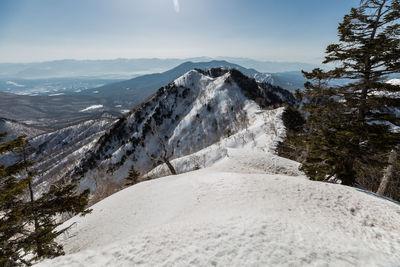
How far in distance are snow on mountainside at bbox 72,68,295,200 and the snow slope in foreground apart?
207ft

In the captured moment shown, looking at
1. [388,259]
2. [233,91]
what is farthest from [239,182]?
[233,91]

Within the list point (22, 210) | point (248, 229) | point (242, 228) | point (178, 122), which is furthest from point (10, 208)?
point (178, 122)

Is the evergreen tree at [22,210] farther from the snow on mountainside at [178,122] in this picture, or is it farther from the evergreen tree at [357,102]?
the snow on mountainside at [178,122]

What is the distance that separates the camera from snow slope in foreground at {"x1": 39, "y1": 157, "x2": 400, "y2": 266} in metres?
5.47

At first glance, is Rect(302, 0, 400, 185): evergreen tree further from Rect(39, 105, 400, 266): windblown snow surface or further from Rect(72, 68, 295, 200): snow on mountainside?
Rect(72, 68, 295, 200): snow on mountainside

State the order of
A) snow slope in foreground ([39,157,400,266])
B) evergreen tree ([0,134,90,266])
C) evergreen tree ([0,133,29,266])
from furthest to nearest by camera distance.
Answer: evergreen tree ([0,134,90,266]) < evergreen tree ([0,133,29,266]) < snow slope in foreground ([39,157,400,266])

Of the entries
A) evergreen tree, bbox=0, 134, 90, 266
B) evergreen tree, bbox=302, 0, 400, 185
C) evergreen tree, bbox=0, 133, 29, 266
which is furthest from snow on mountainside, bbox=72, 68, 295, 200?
evergreen tree, bbox=0, 133, 29, 266

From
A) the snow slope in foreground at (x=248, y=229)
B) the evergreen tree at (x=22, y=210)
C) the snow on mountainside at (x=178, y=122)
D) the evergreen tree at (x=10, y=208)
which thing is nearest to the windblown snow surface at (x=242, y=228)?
the snow slope in foreground at (x=248, y=229)

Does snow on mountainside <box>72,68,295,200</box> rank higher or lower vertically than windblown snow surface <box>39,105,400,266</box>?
lower

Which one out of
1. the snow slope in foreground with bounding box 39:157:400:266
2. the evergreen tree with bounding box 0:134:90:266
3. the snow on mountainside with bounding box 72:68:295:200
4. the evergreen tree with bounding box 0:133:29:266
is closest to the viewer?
the snow slope in foreground with bounding box 39:157:400:266

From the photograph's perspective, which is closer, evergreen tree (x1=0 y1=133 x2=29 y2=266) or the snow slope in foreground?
the snow slope in foreground

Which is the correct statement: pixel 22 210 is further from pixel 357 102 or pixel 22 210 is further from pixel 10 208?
pixel 357 102

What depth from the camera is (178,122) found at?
103 meters

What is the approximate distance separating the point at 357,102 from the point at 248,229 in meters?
10.5
